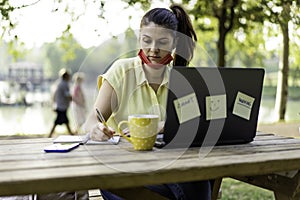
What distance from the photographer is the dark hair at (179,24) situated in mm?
1697

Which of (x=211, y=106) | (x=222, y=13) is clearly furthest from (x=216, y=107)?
(x=222, y=13)

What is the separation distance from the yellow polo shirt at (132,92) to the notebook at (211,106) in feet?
0.97

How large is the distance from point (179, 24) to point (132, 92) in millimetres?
380

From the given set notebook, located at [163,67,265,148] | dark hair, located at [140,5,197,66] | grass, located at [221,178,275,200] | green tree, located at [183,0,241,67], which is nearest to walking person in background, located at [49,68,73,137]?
green tree, located at [183,0,241,67]

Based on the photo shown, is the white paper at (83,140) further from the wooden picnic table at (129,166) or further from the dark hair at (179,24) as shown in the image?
the dark hair at (179,24)

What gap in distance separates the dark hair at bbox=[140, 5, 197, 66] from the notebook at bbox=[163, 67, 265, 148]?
1.31 feet

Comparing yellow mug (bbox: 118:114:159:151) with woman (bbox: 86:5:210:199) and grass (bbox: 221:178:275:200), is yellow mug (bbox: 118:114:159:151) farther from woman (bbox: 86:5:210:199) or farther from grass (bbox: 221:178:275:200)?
grass (bbox: 221:178:275:200)

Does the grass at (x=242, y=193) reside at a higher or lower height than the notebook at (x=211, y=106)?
lower

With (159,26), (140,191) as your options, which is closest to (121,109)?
(159,26)

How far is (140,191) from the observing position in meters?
1.31

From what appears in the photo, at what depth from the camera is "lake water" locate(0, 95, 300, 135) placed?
27.6 ft

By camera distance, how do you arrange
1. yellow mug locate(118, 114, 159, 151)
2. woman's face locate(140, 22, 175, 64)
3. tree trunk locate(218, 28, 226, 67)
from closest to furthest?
1. yellow mug locate(118, 114, 159, 151)
2. woman's face locate(140, 22, 175, 64)
3. tree trunk locate(218, 28, 226, 67)

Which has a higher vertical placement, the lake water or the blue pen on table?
the blue pen on table

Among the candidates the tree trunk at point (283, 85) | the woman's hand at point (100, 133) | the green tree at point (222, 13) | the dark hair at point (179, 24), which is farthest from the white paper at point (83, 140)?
the tree trunk at point (283, 85)
